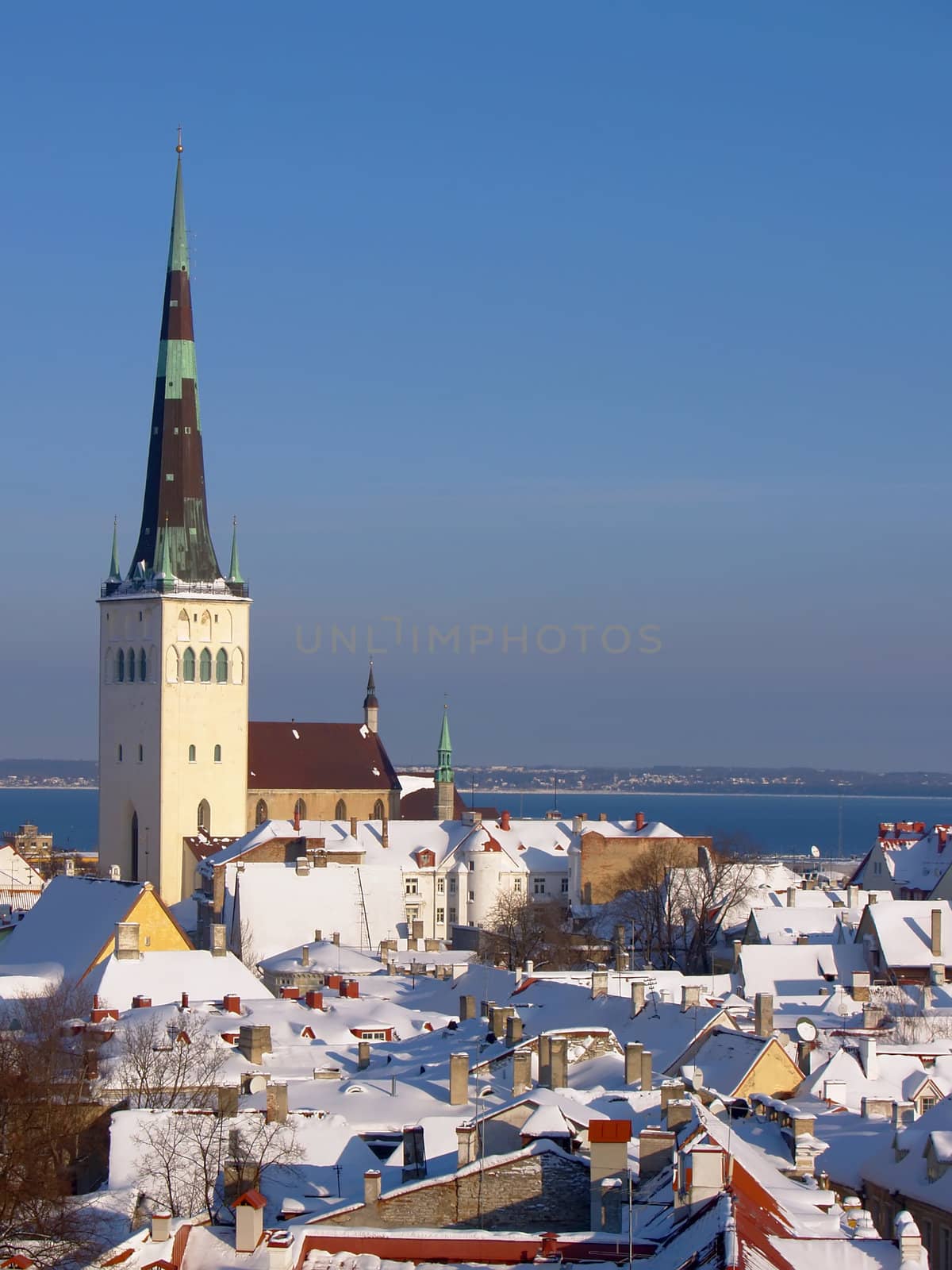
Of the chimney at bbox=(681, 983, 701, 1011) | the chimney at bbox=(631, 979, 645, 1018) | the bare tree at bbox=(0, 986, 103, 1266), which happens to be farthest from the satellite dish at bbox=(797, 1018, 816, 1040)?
the bare tree at bbox=(0, 986, 103, 1266)

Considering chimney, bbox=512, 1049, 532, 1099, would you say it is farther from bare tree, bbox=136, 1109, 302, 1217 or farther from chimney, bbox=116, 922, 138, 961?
chimney, bbox=116, 922, 138, 961

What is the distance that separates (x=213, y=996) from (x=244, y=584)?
58986mm

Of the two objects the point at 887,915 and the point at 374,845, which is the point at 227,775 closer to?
the point at 374,845

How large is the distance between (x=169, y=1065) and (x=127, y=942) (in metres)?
16.3

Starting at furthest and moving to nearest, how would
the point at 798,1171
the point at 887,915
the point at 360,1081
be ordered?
the point at 887,915 < the point at 360,1081 < the point at 798,1171

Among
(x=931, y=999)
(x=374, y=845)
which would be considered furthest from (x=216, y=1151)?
(x=374, y=845)

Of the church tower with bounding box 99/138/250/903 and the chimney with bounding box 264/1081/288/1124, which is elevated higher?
the church tower with bounding box 99/138/250/903

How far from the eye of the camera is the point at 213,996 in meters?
48.3

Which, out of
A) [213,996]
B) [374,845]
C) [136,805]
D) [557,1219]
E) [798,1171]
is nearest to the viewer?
[557,1219]

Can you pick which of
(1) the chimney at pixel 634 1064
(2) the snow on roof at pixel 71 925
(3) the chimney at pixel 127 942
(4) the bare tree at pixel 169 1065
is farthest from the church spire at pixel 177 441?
(1) the chimney at pixel 634 1064

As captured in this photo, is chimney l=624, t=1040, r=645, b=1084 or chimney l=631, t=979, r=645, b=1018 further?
chimney l=631, t=979, r=645, b=1018

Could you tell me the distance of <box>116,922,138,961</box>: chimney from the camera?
167 ft

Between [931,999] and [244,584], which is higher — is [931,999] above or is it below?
below

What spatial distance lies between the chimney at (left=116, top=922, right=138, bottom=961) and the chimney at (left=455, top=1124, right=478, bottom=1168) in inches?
999
